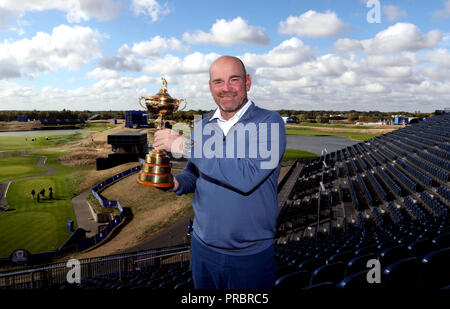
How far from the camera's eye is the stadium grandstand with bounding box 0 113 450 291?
3.00 m

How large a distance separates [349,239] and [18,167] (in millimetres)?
56498

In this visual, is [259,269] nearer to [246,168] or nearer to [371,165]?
[246,168]

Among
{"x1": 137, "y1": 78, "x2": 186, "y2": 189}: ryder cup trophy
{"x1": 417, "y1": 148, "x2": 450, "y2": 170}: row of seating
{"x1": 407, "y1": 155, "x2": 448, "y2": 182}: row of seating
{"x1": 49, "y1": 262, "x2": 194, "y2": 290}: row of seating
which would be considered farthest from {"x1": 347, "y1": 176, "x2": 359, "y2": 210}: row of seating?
{"x1": 137, "y1": 78, "x2": 186, "y2": 189}: ryder cup trophy

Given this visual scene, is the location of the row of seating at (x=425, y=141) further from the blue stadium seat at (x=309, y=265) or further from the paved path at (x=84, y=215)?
the paved path at (x=84, y=215)

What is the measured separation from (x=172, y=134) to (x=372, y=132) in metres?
135

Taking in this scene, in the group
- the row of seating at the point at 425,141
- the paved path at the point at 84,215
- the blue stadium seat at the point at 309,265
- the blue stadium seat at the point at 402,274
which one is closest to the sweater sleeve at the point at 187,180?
the blue stadium seat at the point at 402,274

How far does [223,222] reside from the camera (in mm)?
2109

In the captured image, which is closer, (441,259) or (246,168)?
(246,168)

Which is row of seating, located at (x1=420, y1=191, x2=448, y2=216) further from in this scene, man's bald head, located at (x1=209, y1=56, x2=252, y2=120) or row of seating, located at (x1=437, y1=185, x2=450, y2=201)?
man's bald head, located at (x1=209, y1=56, x2=252, y2=120)

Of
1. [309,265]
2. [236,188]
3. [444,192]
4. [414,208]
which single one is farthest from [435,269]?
[444,192]

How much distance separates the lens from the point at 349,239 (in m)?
8.78

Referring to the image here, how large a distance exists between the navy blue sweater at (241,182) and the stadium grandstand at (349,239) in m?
0.65
